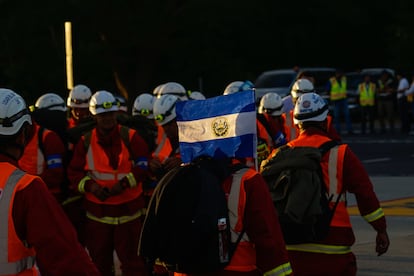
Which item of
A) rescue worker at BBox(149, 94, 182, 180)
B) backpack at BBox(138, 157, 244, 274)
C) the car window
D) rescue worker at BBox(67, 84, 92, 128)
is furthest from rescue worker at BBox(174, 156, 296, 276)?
the car window

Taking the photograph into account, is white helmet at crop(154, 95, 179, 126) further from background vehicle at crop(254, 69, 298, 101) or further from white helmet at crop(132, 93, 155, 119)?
background vehicle at crop(254, 69, 298, 101)

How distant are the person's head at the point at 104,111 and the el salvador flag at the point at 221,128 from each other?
12.1 ft

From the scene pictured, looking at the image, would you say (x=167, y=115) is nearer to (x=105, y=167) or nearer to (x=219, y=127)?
(x=105, y=167)

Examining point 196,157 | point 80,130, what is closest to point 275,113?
point 80,130

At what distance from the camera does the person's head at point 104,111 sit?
32.6 ft

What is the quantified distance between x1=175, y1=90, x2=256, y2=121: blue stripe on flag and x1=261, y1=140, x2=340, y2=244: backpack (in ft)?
3.03

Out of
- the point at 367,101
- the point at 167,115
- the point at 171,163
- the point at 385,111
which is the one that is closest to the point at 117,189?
the point at 167,115

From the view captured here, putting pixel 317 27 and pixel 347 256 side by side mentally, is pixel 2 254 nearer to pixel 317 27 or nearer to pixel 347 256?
pixel 347 256

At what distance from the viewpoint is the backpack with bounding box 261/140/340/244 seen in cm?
695

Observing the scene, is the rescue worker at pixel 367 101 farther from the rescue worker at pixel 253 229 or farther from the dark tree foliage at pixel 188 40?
the rescue worker at pixel 253 229

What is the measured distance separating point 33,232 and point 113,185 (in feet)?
17.0

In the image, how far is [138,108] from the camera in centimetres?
1355

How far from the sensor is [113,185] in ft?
32.4

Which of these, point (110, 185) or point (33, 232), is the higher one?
point (33, 232)
